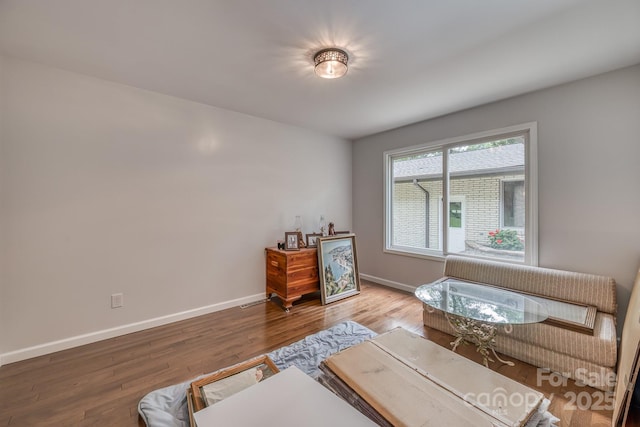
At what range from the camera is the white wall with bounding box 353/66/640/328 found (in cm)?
218

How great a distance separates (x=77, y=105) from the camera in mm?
2311

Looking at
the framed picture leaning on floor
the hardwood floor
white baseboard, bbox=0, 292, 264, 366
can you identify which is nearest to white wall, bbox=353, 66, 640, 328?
the hardwood floor

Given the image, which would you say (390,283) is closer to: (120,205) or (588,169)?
(588,169)

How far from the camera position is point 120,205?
2.52 metres

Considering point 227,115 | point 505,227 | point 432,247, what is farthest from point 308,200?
point 505,227

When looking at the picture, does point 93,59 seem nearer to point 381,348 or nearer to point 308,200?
point 308,200

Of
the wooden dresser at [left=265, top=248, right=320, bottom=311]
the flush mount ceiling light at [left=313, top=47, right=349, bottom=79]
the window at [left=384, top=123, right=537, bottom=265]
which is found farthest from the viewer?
the wooden dresser at [left=265, top=248, right=320, bottom=311]

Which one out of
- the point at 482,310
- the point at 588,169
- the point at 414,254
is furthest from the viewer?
the point at 414,254

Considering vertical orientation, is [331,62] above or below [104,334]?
above

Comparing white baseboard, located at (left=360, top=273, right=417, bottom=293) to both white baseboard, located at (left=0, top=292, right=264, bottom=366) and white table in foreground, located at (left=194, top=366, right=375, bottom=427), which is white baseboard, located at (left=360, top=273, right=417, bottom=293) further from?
white table in foreground, located at (left=194, top=366, right=375, bottom=427)

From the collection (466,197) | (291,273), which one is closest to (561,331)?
(466,197)

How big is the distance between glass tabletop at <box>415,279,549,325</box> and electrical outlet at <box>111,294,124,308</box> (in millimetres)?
2857

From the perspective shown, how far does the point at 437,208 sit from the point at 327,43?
103 inches

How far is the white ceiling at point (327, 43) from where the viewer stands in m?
1.56
